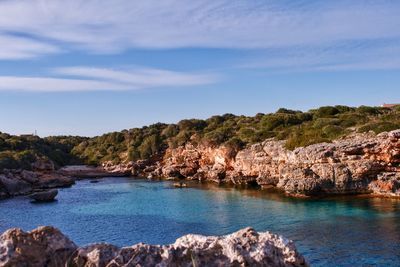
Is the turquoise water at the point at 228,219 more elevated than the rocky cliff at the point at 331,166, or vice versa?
the rocky cliff at the point at 331,166

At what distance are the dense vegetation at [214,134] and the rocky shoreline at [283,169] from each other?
2181 mm

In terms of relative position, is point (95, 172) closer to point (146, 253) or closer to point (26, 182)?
point (26, 182)

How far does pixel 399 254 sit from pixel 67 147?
336 ft

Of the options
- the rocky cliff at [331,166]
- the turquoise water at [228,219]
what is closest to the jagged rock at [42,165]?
the turquoise water at [228,219]

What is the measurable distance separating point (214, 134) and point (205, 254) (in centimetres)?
5657

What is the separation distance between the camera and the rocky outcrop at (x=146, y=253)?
39.1 ft

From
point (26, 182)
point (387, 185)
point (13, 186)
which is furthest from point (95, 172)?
point (387, 185)

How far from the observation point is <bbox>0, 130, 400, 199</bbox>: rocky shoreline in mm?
40812

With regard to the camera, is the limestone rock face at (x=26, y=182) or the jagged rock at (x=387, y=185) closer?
the jagged rock at (x=387, y=185)

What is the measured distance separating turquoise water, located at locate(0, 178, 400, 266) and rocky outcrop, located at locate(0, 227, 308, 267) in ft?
35.1

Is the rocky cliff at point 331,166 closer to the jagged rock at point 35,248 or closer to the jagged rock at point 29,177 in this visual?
the jagged rock at point 29,177

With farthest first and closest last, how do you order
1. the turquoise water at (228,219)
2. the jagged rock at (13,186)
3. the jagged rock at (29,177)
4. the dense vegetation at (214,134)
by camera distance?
the jagged rock at (29,177) → the jagged rock at (13,186) → the dense vegetation at (214,134) → the turquoise water at (228,219)

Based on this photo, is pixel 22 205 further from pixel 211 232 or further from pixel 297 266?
Answer: pixel 297 266

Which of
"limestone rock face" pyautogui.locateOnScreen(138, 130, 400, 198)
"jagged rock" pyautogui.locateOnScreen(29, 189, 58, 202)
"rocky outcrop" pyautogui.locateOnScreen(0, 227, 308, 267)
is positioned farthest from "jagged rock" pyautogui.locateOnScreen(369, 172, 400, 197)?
"jagged rock" pyautogui.locateOnScreen(29, 189, 58, 202)
